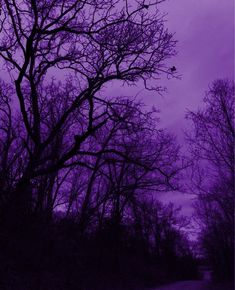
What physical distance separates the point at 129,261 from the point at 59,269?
15.6m

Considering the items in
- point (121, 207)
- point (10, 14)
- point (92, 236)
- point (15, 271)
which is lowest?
point (15, 271)

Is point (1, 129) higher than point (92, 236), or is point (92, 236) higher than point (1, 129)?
point (1, 129)

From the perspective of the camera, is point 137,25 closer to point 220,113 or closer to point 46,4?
point 46,4

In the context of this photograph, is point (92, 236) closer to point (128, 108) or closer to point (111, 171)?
point (111, 171)

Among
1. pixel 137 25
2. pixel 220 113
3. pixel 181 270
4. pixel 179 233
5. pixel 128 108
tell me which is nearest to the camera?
pixel 137 25

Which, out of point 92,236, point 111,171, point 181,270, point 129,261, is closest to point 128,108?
point 92,236

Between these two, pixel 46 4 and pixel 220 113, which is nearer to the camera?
pixel 46 4

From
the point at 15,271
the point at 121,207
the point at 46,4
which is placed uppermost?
the point at 46,4

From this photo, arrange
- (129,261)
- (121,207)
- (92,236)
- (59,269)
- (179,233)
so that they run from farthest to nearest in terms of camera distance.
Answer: (179,233) < (129,261) < (121,207) < (92,236) < (59,269)

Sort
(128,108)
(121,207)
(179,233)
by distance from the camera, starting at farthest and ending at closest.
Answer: (179,233)
(121,207)
(128,108)

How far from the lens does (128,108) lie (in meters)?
13.2

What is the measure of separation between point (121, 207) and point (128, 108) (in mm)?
14182

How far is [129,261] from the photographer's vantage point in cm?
2988

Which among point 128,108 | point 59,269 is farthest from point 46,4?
point 59,269
